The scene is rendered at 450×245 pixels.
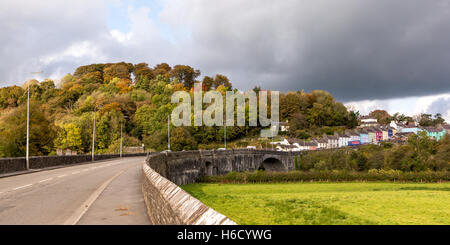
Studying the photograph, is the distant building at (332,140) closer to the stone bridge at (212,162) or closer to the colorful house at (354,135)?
the colorful house at (354,135)

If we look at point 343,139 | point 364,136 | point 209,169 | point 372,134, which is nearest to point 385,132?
point 372,134

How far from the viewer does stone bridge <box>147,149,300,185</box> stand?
41875 millimetres

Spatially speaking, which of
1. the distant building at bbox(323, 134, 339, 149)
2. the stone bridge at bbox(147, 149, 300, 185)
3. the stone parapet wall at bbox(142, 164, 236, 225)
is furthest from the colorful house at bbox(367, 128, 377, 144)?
the stone parapet wall at bbox(142, 164, 236, 225)

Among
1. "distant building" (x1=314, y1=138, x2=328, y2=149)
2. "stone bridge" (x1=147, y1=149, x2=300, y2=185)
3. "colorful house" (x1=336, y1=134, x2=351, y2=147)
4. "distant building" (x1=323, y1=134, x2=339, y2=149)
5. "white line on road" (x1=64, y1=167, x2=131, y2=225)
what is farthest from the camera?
"colorful house" (x1=336, y1=134, x2=351, y2=147)

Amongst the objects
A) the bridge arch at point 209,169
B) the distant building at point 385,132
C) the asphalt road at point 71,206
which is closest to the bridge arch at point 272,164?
the bridge arch at point 209,169

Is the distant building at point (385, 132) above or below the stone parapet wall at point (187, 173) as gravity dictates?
above

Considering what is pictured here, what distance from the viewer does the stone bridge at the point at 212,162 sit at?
41.9 m

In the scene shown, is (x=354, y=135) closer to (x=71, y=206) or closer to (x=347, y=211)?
(x=347, y=211)

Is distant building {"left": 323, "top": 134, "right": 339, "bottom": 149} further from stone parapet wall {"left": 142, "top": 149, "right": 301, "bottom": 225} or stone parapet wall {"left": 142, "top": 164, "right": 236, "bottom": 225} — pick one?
stone parapet wall {"left": 142, "top": 164, "right": 236, "bottom": 225}

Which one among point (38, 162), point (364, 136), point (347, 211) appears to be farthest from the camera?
point (364, 136)

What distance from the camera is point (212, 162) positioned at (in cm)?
6200

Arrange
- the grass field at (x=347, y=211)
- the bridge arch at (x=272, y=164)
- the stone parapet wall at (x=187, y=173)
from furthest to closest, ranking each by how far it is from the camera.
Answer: the bridge arch at (x=272, y=164)
the grass field at (x=347, y=211)
the stone parapet wall at (x=187, y=173)
